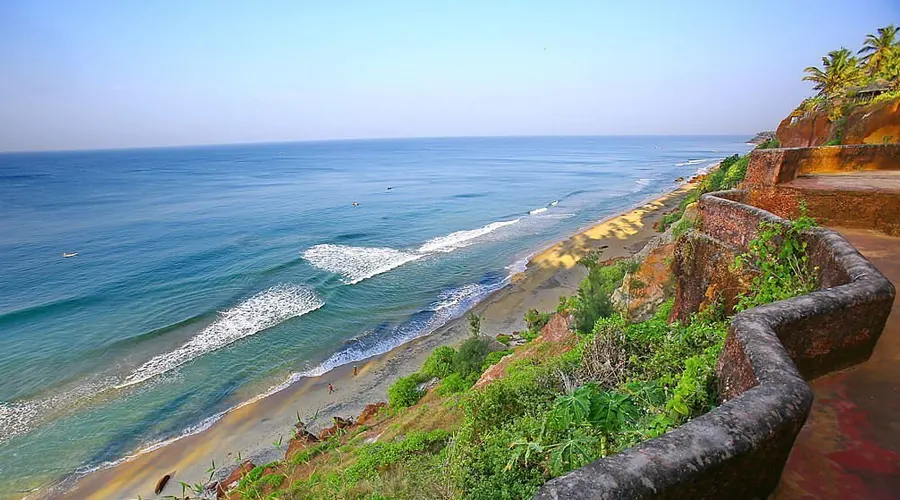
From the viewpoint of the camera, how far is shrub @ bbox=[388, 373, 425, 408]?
16.4m

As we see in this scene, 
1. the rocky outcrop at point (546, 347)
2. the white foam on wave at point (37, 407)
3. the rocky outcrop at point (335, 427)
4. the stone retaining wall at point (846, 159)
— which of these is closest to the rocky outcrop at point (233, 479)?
the rocky outcrop at point (335, 427)

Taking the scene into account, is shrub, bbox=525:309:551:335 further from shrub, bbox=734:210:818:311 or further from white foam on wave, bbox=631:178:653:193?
white foam on wave, bbox=631:178:653:193

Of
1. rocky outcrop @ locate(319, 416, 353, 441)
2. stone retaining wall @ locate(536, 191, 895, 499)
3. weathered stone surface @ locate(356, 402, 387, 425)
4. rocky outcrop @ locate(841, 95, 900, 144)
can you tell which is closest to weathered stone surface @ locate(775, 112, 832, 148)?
rocky outcrop @ locate(841, 95, 900, 144)

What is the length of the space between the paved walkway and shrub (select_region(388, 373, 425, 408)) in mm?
13957

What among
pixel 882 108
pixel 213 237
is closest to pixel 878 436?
pixel 882 108

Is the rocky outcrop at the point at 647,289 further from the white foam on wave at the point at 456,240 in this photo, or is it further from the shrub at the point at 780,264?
the white foam on wave at the point at 456,240

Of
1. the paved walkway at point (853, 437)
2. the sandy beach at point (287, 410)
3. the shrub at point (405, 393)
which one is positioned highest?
the paved walkway at point (853, 437)

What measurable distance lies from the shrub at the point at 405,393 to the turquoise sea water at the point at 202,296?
548 centimetres

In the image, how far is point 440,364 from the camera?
1833 centimetres

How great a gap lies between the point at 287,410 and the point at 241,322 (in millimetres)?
8614

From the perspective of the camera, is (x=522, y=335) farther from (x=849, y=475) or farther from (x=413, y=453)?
(x=849, y=475)

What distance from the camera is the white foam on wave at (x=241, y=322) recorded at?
69.2 feet

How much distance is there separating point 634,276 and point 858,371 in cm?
1146

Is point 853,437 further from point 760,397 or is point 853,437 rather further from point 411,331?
point 411,331
